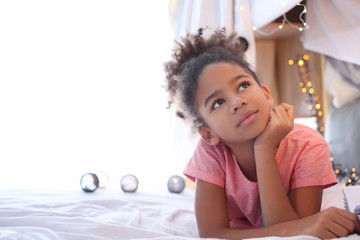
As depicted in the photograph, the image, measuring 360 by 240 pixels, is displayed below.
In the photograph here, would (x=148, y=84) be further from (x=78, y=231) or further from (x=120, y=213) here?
(x=78, y=231)

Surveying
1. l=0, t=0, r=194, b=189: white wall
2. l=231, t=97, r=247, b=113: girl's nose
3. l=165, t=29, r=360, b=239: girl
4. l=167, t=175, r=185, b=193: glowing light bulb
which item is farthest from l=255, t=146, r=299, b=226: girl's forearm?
l=0, t=0, r=194, b=189: white wall

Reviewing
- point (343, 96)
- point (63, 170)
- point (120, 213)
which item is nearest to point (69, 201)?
point (120, 213)

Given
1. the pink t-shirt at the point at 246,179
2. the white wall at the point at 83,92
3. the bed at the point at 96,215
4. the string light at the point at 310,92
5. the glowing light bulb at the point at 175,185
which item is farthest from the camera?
the string light at the point at 310,92

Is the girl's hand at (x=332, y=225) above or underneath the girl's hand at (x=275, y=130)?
underneath

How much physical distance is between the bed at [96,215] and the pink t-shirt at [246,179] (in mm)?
130

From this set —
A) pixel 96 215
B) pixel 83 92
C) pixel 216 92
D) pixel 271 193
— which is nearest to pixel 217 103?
pixel 216 92

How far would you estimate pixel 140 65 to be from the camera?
2.52 metres

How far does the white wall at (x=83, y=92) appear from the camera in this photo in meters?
2.41

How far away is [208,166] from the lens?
1.12 m

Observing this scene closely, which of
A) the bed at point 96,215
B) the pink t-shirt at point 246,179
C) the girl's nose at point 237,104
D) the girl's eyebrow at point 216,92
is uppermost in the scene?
the girl's eyebrow at point 216,92

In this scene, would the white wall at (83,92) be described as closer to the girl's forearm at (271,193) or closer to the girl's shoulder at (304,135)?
the girl's shoulder at (304,135)

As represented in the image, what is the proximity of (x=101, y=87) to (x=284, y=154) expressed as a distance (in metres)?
1.64

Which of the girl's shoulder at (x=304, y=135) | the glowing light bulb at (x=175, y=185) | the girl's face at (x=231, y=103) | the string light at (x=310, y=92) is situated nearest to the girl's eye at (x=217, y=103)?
the girl's face at (x=231, y=103)

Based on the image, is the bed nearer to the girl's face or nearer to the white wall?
the girl's face
